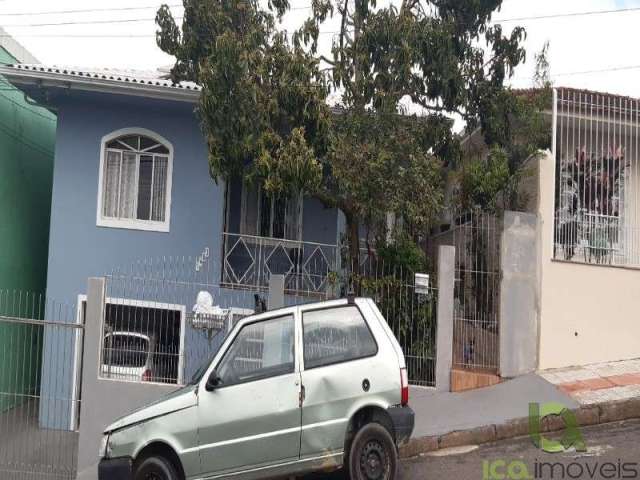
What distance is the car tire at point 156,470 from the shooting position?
603 centimetres

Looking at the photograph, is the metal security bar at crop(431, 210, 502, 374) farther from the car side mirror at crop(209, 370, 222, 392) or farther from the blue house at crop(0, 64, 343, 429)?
the car side mirror at crop(209, 370, 222, 392)

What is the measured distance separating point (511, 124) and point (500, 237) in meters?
1.79

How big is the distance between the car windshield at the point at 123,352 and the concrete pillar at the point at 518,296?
14.6 feet

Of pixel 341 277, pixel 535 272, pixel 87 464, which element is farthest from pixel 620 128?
pixel 87 464

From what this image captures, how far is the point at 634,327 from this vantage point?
30.5 ft

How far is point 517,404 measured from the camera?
26.6 ft

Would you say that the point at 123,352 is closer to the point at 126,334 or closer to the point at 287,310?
the point at 126,334

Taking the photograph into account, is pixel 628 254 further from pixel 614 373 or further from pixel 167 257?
pixel 167 257

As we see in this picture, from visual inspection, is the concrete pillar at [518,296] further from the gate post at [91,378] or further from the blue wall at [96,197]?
the gate post at [91,378]

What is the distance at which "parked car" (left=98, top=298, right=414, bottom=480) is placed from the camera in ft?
19.3

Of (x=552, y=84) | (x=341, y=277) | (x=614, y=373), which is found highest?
(x=552, y=84)

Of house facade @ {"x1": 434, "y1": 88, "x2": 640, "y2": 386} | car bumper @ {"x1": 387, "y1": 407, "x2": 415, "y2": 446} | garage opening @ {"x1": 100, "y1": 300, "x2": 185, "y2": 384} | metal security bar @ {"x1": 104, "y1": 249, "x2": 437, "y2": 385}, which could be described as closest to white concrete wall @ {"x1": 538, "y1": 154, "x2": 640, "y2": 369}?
house facade @ {"x1": 434, "y1": 88, "x2": 640, "y2": 386}

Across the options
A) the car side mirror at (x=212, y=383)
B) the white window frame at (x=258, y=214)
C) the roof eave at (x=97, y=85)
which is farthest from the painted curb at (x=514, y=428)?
the roof eave at (x=97, y=85)

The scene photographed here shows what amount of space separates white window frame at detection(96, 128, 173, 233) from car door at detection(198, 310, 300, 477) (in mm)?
5762
